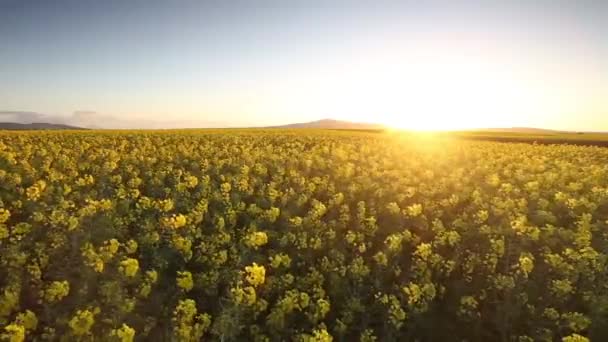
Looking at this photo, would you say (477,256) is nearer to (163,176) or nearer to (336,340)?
(336,340)

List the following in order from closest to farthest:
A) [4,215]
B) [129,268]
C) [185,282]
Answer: [129,268], [185,282], [4,215]

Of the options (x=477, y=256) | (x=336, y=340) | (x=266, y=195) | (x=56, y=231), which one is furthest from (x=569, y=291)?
(x=56, y=231)

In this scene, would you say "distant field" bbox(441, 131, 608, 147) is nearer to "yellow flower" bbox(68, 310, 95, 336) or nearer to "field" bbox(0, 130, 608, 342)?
"field" bbox(0, 130, 608, 342)

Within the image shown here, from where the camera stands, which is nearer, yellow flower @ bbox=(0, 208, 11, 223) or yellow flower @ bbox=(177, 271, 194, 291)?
yellow flower @ bbox=(177, 271, 194, 291)

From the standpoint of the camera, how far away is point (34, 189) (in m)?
18.5

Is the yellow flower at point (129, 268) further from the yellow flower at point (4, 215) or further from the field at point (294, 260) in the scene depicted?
the yellow flower at point (4, 215)

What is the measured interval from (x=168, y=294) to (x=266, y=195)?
6860 millimetres

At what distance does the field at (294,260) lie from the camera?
13.7m

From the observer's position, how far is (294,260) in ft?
54.0

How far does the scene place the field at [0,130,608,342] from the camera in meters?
13.7

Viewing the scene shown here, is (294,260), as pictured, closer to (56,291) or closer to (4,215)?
(56,291)

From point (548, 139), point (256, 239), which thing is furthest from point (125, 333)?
point (548, 139)

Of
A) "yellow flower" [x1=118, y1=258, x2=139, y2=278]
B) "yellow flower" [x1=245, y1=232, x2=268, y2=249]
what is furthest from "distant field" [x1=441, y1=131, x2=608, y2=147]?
"yellow flower" [x1=118, y1=258, x2=139, y2=278]

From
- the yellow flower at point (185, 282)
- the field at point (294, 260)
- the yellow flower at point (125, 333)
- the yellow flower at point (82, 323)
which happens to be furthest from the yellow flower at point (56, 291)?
the yellow flower at point (185, 282)
